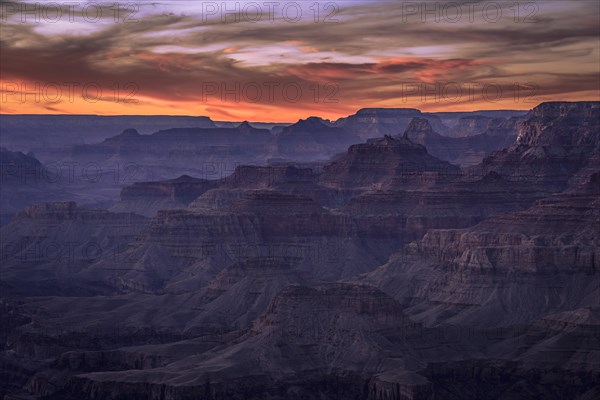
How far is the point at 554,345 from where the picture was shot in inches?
6949

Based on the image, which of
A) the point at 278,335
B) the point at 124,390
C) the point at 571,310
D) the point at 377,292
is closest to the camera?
the point at 124,390

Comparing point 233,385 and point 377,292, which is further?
point 377,292

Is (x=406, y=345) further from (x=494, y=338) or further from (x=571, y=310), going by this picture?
(x=571, y=310)

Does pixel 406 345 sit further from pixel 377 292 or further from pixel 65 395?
pixel 65 395

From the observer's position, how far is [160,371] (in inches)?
6481

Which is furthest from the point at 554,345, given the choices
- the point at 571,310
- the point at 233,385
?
the point at 233,385

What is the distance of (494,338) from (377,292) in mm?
14461

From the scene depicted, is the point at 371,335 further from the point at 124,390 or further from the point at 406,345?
the point at 124,390

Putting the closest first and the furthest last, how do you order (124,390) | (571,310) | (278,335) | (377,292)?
(124,390)
(278,335)
(377,292)
(571,310)

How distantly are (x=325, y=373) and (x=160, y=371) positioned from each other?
55.0ft

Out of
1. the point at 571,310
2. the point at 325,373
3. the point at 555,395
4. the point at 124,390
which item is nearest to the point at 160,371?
the point at 124,390

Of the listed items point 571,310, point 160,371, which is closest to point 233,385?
point 160,371

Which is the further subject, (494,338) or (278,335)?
(494,338)

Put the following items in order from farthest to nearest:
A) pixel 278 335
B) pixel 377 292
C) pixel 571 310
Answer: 1. pixel 571 310
2. pixel 377 292
3. pixel 278 335
